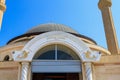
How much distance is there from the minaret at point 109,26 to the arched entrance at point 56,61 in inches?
353

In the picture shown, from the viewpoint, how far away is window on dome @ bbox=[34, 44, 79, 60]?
34.2 ft

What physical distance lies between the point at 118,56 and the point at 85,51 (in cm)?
193

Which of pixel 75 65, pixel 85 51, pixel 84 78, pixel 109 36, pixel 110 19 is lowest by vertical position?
pixel 84 78

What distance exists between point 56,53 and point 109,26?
10.8 m

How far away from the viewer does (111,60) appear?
10.5m

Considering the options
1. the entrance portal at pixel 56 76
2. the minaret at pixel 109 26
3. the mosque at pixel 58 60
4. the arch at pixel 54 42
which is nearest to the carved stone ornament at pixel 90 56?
the mosque at pixel 58 60

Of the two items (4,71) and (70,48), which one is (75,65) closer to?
(70,48)

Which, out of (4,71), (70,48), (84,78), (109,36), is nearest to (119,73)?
(84,78)

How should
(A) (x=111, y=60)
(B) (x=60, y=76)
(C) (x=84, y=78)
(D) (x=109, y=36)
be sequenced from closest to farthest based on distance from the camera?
(C) (x=84, y=78), (A) (x=111, y=60), (B) (x=60, y=76), (D) (x=109, y=36)

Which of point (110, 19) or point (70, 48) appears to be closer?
point (70, 48)

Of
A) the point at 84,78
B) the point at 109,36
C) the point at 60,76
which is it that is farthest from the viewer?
the point at 109,36

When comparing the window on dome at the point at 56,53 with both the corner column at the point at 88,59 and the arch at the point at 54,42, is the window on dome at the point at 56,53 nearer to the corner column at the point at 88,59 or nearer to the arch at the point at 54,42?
the arch at the point at 54,42

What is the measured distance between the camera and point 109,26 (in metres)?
19.7

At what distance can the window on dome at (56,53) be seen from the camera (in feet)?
34.2
